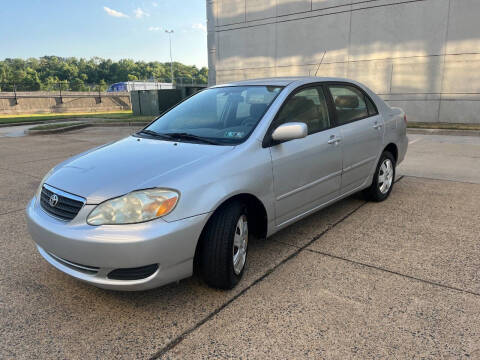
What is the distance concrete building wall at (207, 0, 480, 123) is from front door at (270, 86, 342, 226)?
1187 cm

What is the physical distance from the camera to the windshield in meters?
3.24

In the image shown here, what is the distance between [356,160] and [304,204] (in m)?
1.06

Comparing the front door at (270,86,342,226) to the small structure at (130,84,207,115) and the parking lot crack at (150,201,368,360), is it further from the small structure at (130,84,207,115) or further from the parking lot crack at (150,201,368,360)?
the small structure at (130,84,207,115)

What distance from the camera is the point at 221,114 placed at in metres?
3.62

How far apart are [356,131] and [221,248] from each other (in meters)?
2.34

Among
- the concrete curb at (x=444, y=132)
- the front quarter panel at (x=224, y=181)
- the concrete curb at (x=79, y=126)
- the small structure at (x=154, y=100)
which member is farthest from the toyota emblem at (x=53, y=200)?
the small structure at (x=154, y=100)

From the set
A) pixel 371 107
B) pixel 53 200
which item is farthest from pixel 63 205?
pixel 371 107

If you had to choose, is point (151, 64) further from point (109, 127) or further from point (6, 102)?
point (109, 127)

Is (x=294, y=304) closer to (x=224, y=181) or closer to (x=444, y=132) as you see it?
(x=224, y=181)

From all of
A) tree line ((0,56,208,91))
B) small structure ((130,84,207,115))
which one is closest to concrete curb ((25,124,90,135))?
small structure ((130,84,207,115))

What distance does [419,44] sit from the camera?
45.1 feet

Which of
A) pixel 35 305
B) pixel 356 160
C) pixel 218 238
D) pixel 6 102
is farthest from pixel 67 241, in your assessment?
pixel 6 102

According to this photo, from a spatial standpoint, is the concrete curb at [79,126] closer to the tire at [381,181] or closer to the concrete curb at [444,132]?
the concrete curb at [444,132]

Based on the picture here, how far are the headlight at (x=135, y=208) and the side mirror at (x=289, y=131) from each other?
1.05 metres
